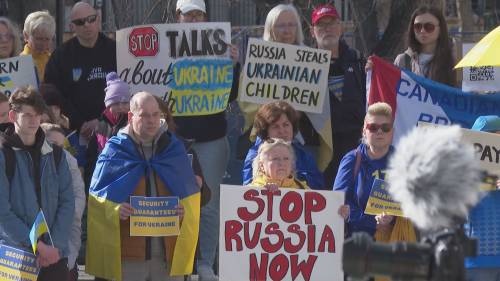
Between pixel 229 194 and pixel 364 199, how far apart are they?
0.89 meters

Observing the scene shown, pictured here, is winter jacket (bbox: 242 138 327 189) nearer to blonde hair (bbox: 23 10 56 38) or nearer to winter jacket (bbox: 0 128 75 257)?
winter jacket (bbox: 0 128 75 257)

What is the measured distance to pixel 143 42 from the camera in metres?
8.75

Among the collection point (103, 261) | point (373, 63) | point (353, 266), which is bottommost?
point (103, 261)

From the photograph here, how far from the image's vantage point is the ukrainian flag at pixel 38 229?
272 inches

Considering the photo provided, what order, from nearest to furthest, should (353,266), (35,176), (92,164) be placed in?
(353,266), (35,176), (92,164)

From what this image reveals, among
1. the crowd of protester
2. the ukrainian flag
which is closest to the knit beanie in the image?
the crowd of protester

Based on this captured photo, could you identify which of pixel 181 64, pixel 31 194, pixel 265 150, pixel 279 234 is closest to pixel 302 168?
pixel 265 150

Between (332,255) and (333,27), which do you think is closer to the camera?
(332,255)

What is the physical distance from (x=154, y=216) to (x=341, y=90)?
205cm

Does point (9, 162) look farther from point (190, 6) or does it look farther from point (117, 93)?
point (190, 6)

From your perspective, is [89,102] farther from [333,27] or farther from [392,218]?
[392,218]

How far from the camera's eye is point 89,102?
8.63 m

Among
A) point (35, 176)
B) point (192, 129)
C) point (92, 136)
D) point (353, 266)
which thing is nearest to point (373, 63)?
point (192, 129)

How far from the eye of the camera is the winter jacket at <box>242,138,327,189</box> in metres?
7.83
